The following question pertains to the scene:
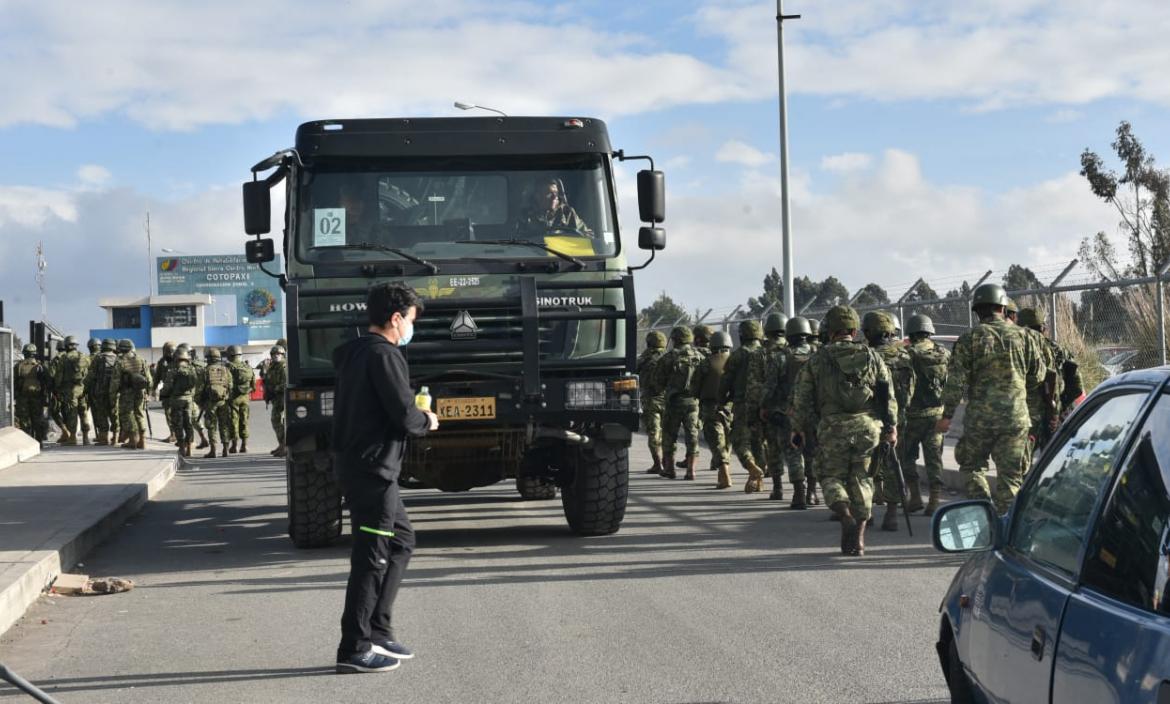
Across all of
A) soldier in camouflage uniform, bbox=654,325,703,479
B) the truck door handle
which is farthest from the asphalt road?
soldier in camouflage uniform, bbox=654,325,703,479

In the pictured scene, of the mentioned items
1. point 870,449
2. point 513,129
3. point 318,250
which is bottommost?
point 870,449

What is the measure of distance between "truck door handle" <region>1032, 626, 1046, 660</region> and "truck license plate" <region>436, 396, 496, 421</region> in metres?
7.26

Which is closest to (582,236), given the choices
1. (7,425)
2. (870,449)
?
(870,449)

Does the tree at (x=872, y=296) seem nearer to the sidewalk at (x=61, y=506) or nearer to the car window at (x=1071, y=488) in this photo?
the sidewalk at (x=61, y=506)

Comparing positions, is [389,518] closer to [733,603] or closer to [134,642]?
[134,642]

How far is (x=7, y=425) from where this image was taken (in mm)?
22484

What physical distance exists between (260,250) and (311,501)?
188 cm

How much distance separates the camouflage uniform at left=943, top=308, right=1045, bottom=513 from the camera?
10.0 metres

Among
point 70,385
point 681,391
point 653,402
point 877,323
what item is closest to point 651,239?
point 877,323

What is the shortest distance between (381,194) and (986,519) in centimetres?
748

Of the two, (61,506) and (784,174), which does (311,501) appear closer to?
(61,506)

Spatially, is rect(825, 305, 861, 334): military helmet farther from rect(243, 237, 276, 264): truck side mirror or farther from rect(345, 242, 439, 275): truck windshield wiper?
rect(243, 237, 276, 264): truck side mirror

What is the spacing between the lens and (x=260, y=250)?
35.3 ft

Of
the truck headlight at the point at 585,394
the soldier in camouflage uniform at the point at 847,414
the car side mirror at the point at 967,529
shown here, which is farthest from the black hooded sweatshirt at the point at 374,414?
the soldier in camouflage uniform at the point at 847,414
